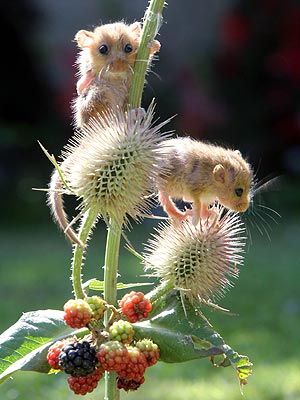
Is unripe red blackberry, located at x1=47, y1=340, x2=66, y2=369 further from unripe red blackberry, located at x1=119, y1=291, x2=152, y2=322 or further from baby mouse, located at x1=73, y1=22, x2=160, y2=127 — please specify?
baby mouse, located at x1=73, y1=22, x2=160, y2=127

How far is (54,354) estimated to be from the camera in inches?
80.2

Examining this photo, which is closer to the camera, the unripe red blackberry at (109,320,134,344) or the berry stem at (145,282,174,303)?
the unripe red blackberry at (109,320,134,344)

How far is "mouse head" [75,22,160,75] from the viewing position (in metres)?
2.33

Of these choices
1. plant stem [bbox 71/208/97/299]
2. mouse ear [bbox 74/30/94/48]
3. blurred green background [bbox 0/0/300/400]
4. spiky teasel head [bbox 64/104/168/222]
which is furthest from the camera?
blurred green background [bbox 0/0/300/400]

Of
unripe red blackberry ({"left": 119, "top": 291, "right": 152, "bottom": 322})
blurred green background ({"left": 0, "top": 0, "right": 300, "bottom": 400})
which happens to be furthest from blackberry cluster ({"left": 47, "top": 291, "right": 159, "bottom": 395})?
blurred green background ({"left": 0, "top": 0, "right": 300, "bottom": 400})

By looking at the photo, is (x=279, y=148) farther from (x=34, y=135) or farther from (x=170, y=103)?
(x=34, y=135)

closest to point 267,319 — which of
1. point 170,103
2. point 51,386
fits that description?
point 51,386

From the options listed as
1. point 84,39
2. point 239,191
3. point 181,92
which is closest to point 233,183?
point 239,191

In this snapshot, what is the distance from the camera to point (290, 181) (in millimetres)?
10289

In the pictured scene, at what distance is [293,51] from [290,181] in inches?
53.4

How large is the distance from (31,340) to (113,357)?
0.84 ft

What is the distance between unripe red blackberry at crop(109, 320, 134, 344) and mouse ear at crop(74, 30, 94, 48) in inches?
30.8

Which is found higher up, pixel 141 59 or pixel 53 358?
pixel 141 59

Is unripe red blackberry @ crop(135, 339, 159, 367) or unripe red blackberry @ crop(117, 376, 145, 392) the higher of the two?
unripe red blackberry @ crop(135, 339, 159, 367)
